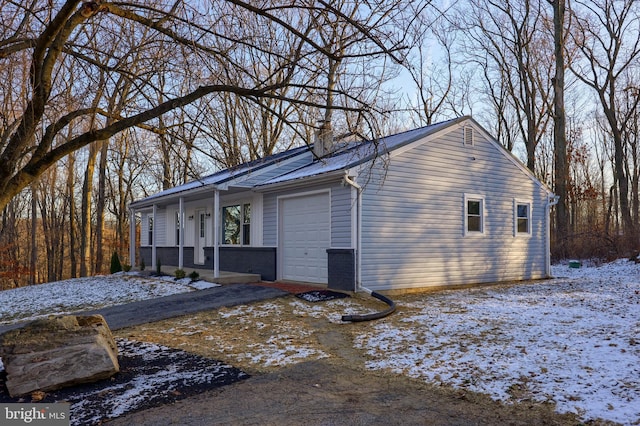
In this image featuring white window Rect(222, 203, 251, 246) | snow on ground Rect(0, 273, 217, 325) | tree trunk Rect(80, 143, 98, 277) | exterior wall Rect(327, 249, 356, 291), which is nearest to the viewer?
exterior wall Rect(327, 249, 356, 291)

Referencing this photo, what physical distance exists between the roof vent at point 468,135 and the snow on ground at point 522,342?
13.4 ft

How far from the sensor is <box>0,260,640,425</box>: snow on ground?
15.4 ft

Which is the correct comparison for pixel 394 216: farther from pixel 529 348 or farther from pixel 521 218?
pixel 529 348

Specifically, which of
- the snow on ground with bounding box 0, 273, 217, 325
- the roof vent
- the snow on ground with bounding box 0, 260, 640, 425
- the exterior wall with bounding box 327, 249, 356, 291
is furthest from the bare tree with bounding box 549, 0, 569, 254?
the snow on ground with bounding box 0, 273, 217, 325

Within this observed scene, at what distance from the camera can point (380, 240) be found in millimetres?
11469

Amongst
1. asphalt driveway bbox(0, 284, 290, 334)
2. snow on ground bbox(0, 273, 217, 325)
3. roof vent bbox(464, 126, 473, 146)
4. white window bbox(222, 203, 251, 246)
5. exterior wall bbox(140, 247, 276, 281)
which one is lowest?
snow on ground bbox(0, 273, 217, 325)

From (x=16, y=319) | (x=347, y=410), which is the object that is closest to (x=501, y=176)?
(x=347, y=410)

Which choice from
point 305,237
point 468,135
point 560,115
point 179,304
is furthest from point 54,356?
point 560,115

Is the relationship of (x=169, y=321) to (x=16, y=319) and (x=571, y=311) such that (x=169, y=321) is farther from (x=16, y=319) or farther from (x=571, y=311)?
(x=571, y=311)

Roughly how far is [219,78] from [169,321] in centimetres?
492

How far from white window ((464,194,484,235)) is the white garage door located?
4.22 meters

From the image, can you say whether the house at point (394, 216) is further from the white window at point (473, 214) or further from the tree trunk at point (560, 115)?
the tree trunk at point (560, 115)

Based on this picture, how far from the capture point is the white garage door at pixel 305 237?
39.2 feet

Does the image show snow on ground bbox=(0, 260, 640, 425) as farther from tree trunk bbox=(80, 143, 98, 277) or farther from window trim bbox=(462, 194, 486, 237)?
tree trunk bbox=(80, 143, 98, 277)
